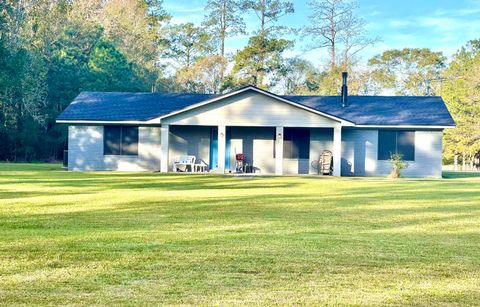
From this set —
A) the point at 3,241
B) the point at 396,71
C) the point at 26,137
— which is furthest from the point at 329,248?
the point at 396,71

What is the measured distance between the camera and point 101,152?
2606 centimetres

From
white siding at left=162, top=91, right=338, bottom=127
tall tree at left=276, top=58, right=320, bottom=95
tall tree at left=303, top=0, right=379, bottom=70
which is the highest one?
tall tree at left=303, top=0, right=379, bottom=70

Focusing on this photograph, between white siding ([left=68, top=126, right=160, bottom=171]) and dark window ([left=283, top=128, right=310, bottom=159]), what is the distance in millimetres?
5910

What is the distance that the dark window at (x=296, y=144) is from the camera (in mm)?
26062

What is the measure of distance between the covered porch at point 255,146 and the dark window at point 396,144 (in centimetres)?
222

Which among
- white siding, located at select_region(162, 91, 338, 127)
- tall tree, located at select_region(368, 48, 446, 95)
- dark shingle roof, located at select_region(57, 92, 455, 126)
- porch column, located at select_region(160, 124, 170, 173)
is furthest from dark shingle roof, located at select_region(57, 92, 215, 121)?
tall tree, located at select_region(368, 48, 446, 95)

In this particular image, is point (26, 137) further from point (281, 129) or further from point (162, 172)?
point (281, 129)

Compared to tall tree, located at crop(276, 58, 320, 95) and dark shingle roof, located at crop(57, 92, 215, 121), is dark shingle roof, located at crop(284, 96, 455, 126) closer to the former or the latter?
dark shingle roof, located at crop(57, 92, 215, 121)

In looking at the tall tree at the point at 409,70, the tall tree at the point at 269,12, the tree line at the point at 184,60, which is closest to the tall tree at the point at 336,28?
the tree line at the point at 184,60

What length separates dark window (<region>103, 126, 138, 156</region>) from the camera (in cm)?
2616

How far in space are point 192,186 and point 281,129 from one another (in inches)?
317

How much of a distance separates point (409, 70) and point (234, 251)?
48.3 meters

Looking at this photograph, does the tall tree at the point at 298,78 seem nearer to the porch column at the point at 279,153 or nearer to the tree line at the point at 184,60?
the tree line at the point at 184,60

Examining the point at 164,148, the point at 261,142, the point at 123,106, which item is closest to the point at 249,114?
the point at 261,142
